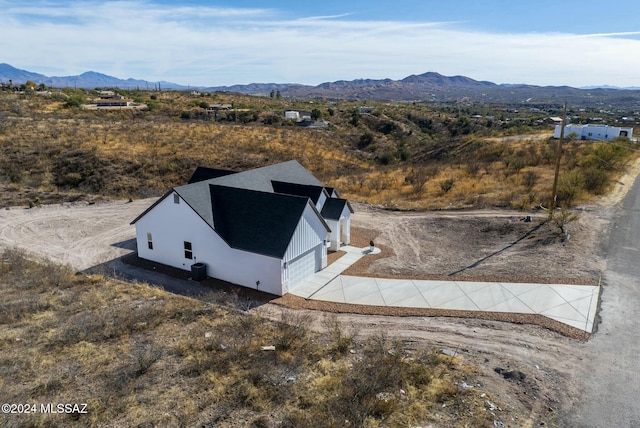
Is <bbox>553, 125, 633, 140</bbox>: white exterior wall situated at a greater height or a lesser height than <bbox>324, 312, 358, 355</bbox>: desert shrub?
greater

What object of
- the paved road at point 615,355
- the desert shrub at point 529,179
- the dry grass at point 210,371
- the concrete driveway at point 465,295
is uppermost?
the desert shrub at point 529,179

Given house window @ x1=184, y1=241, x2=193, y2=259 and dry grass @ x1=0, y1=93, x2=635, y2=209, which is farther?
dry grass @ x1=0, y1=93, x2=635, y2=209

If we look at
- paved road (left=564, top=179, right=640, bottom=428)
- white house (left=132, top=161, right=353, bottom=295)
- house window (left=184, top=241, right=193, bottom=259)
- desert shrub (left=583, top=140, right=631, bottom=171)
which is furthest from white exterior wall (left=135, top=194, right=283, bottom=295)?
desert shrub (left=583, top=140, right=631, bottom=171)

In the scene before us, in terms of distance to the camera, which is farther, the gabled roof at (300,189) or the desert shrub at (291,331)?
the gabled roof at (300,189)

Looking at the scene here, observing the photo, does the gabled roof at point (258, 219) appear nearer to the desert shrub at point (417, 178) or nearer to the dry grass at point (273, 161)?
the dry grass at point (273, 161)

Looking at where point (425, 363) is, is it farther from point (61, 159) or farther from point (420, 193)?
point (61, 159)

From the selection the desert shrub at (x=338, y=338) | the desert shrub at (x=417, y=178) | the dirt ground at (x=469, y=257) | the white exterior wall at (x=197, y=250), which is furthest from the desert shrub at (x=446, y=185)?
the desert shrub at (x=338, y=338)

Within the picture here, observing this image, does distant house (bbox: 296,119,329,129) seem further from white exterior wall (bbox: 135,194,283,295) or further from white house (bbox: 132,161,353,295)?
white exterior wall (bbox: 135,194,283,295)
